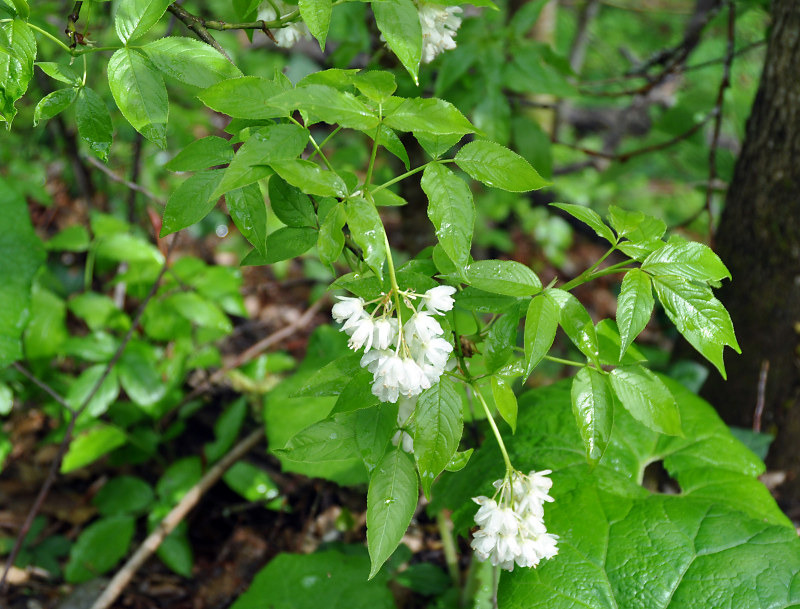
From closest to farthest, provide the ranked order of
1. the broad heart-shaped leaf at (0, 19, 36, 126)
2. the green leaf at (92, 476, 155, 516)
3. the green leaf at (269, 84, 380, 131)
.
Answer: the green leaf at (269, 84, 380, 131) < the broad heart-shaped leaf at (0, 19, 36, 126) < the green leaf at (92, 476, 155, 516)

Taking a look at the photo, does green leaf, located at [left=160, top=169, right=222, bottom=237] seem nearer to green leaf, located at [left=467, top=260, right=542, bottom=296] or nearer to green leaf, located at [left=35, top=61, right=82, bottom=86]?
green leaf, located at [left=35, top=61, right=82, bottom=86]

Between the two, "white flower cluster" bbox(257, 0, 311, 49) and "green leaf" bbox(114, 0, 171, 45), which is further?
"white flower cluster" bbox(257, 0, 311, 49)

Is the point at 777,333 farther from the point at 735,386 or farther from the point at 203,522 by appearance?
the point at 203,522

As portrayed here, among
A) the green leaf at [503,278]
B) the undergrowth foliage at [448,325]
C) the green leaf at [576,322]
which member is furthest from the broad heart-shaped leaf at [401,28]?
the green leaf at [576,322]

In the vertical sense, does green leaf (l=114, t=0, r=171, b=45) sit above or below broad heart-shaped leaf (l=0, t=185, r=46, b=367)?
above

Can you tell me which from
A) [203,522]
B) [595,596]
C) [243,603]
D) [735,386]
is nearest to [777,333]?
[735,386]

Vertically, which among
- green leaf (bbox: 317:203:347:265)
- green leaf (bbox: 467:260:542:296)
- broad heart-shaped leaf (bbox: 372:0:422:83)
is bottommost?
green leaf (bbox: 467:260:542:296)

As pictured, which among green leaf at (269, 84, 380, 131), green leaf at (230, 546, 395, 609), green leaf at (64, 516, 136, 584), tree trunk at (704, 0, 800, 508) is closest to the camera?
green leaf at (269, 84, 380, 131)

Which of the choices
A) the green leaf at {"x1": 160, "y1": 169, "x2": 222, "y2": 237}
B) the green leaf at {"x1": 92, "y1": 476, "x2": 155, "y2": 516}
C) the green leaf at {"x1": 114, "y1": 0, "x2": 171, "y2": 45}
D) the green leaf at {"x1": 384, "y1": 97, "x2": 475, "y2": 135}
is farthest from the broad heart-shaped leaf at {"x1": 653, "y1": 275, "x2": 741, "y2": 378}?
the green leaf at {"x1": 92, "y1": 476, "x2": 155, "y2": 516}
